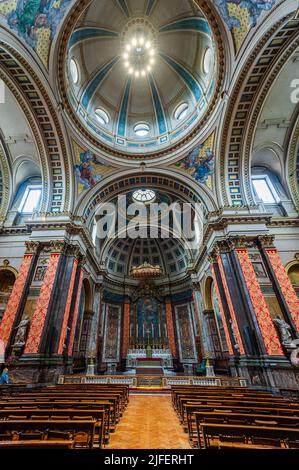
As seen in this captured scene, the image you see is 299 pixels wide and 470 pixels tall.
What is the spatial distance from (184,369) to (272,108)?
2118 centimetres

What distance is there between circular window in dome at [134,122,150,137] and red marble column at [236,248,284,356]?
1334 centimetres

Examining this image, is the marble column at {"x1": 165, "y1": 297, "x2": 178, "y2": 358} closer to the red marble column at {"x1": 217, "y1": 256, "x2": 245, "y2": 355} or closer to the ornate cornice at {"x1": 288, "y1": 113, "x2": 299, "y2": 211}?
the red marble column at {"x1": 217, "y1": 256, "x2": 245, "y2": 355}

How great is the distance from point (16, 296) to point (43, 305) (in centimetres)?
171

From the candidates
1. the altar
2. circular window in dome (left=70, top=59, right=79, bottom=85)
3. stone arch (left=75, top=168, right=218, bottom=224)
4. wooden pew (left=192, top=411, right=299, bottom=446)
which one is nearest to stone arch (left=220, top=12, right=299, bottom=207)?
stone arch (left=75, top=168, right=218, bottom=224)

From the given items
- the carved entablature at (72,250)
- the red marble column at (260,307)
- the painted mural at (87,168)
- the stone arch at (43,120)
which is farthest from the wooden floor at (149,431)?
the painted mural at (87,168)

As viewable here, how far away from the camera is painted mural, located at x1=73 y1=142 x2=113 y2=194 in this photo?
48.5 ft

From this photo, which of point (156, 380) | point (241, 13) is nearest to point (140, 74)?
point (241, 13)

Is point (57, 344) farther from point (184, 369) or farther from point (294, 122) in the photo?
point (294, 122)

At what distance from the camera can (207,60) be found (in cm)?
1523

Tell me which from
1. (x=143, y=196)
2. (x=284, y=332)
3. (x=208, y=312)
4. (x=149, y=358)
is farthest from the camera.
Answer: (x=143, y=196)

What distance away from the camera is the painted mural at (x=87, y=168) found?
14.8 m

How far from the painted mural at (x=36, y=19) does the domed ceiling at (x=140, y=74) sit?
284 cm

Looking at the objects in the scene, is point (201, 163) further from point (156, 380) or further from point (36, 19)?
point (156, 380)

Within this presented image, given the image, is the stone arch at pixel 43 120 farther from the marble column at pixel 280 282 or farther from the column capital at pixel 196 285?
the marble column at pixel 280 282
